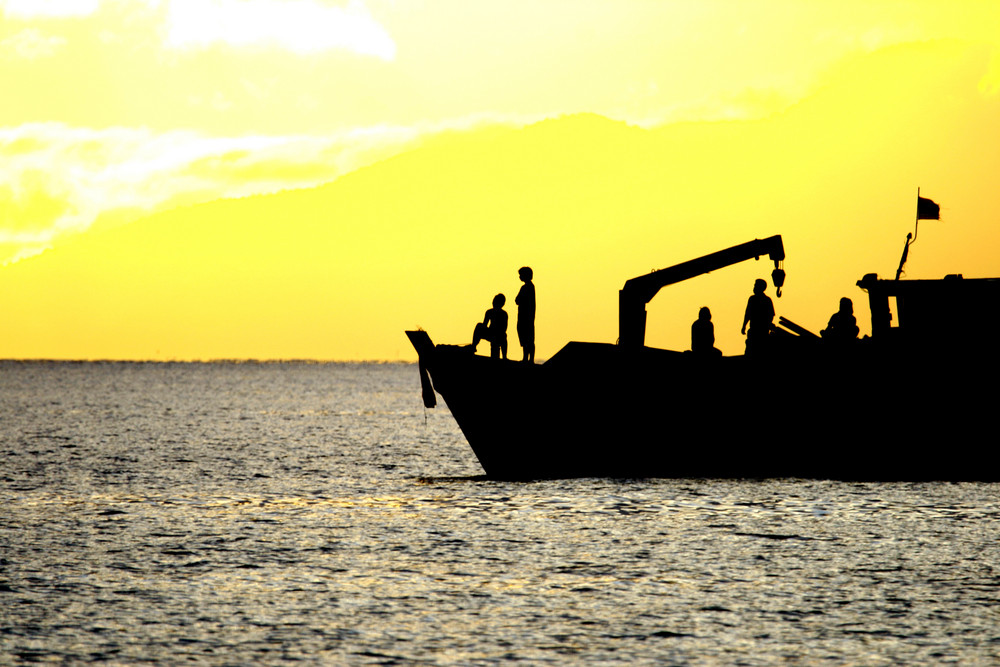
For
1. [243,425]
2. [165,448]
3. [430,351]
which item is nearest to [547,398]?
[430,351]

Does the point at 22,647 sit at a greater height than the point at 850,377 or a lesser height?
lesser

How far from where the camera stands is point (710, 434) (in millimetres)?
18984

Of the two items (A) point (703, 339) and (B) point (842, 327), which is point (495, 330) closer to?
(A) point (703, 339)

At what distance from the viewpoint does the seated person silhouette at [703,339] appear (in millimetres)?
18734

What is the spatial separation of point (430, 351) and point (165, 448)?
1420 centimetres

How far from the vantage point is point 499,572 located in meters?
10.6

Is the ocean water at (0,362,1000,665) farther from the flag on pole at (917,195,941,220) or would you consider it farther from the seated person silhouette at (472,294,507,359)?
the flag on pole at (917,195,941,220)

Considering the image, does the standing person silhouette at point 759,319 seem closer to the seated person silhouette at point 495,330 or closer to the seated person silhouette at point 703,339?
the seated person silhouette at point 703,339

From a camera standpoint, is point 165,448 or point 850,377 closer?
point 850,377

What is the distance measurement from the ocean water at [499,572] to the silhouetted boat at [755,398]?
816mm

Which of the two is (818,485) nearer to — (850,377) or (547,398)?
(850,377)

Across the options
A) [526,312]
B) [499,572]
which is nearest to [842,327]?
[526,312]

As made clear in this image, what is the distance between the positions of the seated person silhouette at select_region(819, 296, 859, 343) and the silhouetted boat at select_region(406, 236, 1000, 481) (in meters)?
0.26

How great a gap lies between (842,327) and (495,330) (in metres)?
5.73
